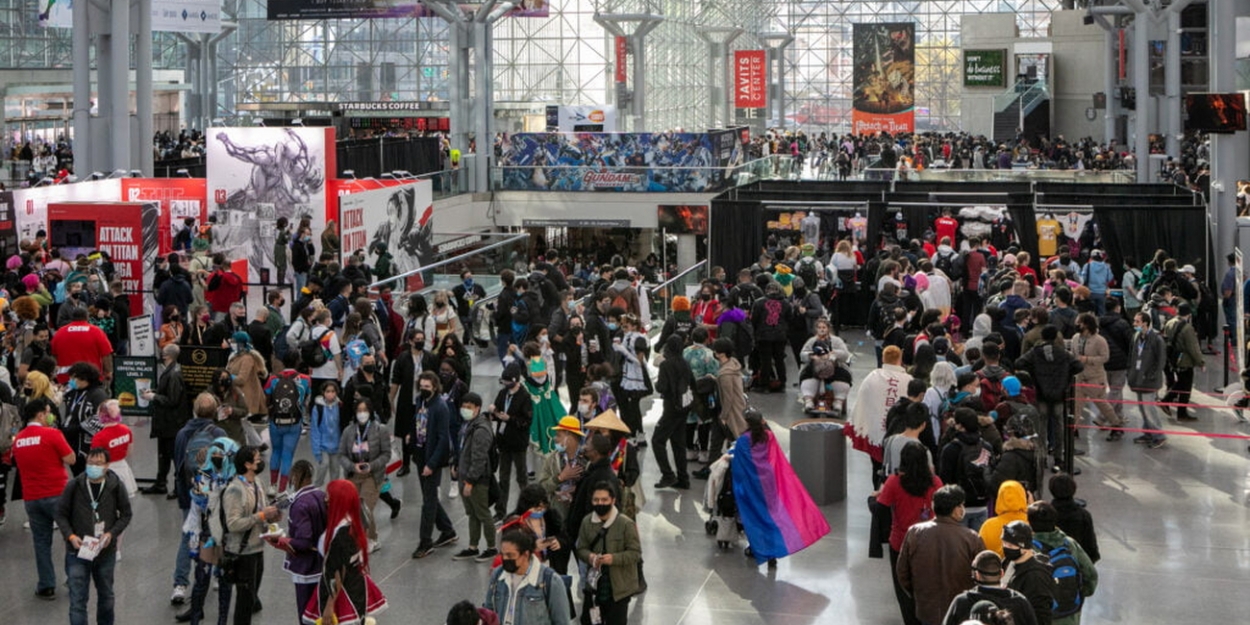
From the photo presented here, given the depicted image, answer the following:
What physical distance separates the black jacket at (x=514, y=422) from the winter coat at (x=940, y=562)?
3846 millimetres

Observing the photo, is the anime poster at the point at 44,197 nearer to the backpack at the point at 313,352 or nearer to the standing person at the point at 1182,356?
the backpack at the point at 313,352

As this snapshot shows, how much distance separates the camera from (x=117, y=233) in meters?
22.0

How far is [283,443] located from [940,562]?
20.0 ft

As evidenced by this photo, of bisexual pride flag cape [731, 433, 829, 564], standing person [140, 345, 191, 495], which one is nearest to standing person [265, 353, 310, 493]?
standing person [140, 345, 191, 495]

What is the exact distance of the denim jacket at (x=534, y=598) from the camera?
7359 millimetres

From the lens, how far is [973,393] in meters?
12.1

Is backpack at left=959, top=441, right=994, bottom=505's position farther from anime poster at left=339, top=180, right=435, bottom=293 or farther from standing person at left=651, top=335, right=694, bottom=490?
anime poster at left=339, top=180, right=435, bottom=293

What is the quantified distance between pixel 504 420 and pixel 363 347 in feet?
9.17

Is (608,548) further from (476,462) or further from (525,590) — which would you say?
(476,462)

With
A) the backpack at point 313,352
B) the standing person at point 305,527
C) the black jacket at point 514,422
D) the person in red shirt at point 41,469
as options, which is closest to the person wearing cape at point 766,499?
the black jacket at point 514,422

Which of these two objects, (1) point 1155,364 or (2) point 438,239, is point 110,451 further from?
(2) point 438,239

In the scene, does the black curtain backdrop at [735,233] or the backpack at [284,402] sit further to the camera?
the black curtain backdrop at [735,233]

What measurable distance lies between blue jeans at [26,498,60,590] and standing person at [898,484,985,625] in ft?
17.7

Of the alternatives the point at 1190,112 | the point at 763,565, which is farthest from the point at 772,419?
the point at 1190,112
